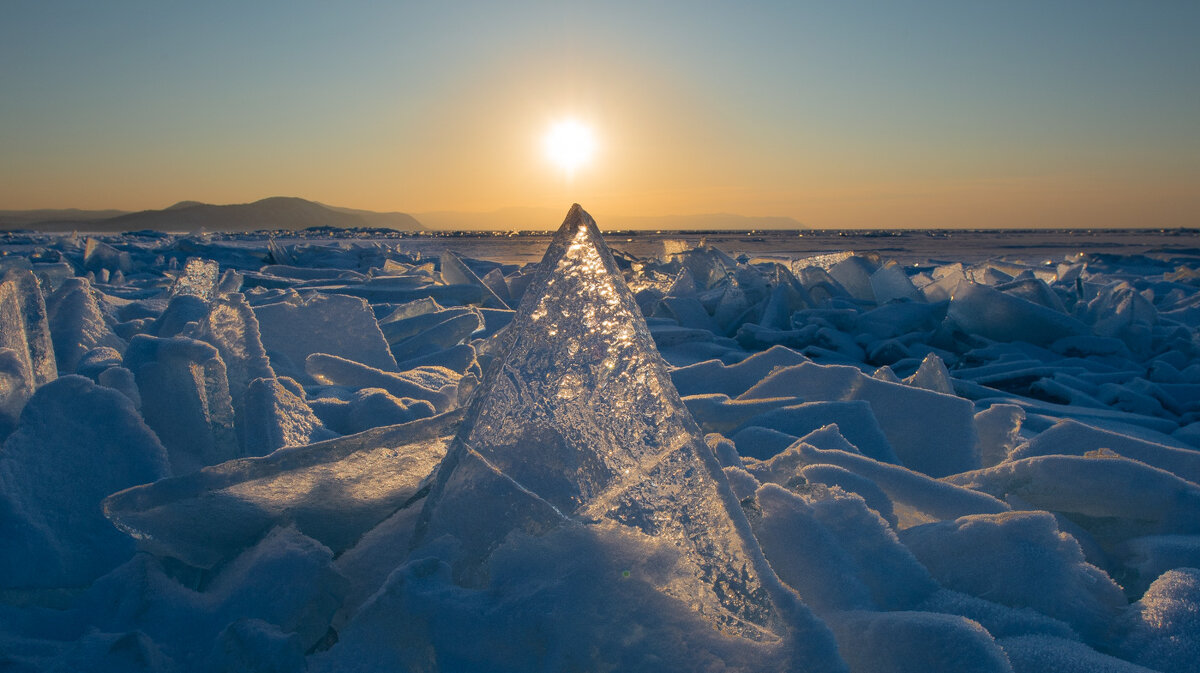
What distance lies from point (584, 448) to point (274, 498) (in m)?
0.40

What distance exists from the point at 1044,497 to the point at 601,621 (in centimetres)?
86

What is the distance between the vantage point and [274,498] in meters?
0.87

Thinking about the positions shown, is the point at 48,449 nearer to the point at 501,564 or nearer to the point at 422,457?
the point at 422,457

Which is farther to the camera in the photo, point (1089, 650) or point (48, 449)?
point (48, 449)

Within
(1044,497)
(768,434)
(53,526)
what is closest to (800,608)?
(1044,497)

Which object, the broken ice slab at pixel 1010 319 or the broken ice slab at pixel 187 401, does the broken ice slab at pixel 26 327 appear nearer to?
the broken ice slab at pixel 187 401

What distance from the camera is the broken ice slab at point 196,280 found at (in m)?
2.90

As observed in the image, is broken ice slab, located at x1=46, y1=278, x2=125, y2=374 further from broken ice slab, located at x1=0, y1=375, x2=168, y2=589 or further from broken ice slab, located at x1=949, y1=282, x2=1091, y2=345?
broken ice slab, located at x1=949, y1=282, x2=1091, y2=345

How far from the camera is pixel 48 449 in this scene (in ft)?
3.21

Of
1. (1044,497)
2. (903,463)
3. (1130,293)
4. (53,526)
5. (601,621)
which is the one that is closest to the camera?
(601,621)

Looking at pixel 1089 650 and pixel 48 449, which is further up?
pixel 48 449

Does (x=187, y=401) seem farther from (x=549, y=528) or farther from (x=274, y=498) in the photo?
(x=549, y=528)

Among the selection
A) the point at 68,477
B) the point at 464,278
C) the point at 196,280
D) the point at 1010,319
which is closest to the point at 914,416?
the point at 68,477

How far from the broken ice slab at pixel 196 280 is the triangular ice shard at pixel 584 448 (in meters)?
2.42
